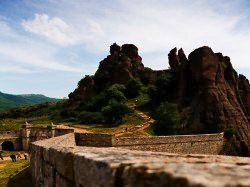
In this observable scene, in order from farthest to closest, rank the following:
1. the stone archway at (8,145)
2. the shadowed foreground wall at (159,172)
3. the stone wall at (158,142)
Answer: the stone archway at (8,145) < the stone wall at (158,142) < the shadowed foreground wall at (159,172)

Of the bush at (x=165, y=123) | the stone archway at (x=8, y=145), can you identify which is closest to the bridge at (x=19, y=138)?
the stone archway at (x=8, y=145)

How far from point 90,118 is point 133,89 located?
17454mm

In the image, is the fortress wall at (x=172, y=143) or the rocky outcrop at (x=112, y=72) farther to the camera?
the rocky outcrop at (x=112, y=72)

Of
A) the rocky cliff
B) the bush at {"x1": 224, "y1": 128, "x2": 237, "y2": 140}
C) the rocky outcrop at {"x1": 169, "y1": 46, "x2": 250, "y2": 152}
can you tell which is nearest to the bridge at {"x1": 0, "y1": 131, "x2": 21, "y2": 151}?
the rocky cliff

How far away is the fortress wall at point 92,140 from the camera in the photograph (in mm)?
33781

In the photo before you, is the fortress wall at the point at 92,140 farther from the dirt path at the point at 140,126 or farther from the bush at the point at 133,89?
the bush at the point at 133,89

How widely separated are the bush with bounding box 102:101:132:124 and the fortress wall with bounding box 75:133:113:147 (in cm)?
3143

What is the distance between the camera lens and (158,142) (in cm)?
3819

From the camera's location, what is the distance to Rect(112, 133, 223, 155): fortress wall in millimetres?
36844

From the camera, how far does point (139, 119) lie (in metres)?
68.6

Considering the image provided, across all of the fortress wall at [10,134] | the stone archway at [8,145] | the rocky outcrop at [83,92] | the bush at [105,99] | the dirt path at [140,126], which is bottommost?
the stone archway at [8,145]

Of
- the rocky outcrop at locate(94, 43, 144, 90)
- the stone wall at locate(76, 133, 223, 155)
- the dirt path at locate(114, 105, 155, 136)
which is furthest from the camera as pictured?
the rocky outcrop at locate(94, 43, 144, 90)

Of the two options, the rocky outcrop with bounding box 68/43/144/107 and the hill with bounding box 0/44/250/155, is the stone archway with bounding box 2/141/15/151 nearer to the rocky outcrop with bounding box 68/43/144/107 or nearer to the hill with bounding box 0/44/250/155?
the hill with bounding box 0/44/250/155

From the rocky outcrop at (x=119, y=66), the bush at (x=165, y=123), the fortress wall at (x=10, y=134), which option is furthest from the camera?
the rocky outcrop at (x=119, y=66)
